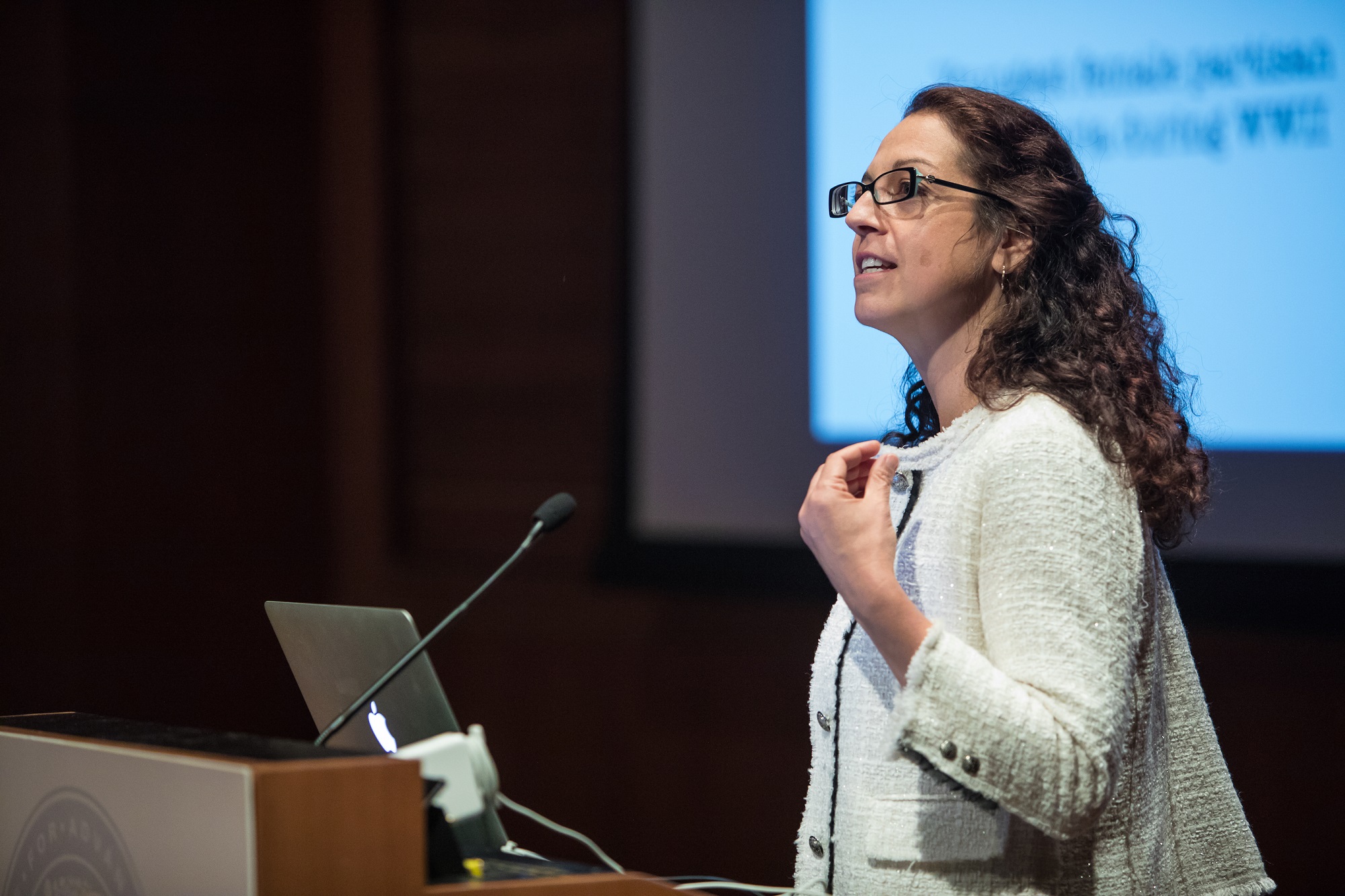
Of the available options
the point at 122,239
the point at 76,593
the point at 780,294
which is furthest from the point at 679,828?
the point at 122,239

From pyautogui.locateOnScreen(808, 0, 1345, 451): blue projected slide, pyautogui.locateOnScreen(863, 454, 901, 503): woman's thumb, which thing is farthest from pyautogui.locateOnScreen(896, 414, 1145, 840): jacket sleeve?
pyautogui.locateOnScreen(808, 0, 1345, 451): blue projected slide

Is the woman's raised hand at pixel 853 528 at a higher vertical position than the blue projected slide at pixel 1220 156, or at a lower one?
lower

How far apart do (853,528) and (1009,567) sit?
0.52 ft

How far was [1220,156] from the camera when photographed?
2.44m

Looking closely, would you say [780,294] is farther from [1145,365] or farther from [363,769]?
[363,769]

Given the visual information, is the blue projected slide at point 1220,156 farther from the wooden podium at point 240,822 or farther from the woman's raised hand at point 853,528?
the wooden podium at point 240,822

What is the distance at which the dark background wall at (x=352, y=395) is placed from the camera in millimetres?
3314

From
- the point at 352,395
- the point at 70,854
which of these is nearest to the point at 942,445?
the point at 70,854

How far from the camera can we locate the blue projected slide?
2.35 metres

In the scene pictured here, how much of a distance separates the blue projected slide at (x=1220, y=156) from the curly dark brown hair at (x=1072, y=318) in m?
0.81

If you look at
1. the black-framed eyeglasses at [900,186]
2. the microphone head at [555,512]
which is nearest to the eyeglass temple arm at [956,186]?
the black-framed eyeglasses at [900,186]

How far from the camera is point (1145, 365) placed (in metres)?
1.41

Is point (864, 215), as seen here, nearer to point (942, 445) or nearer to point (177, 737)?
point (942, 445)

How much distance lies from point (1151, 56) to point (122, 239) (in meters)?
2.80
